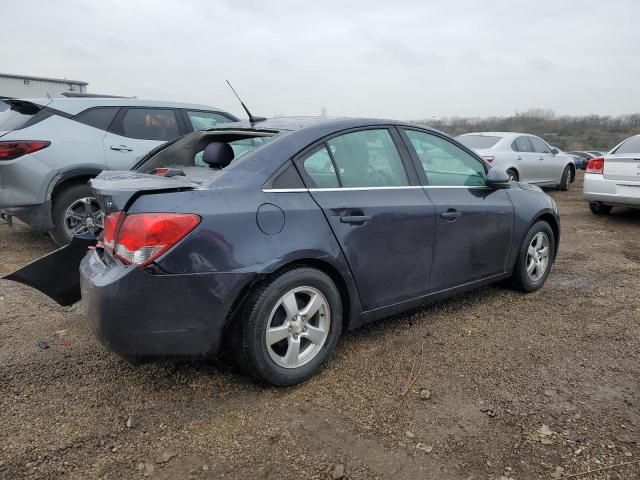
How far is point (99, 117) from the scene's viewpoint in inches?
225

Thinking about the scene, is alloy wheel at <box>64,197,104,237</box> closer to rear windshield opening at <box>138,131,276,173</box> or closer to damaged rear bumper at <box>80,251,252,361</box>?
rear windshield opening at <box>138,131,276,173</box>

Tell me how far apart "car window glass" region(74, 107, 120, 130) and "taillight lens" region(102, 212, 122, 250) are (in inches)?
139

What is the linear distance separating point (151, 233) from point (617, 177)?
301 inches

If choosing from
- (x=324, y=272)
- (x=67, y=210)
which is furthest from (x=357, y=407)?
(x=67, y=210)

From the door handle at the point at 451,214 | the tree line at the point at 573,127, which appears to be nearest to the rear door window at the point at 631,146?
the door handle at the point at 451,214

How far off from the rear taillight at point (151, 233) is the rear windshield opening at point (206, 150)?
60 cm

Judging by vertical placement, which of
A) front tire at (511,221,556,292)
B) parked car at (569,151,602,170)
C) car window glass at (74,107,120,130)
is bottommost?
parked car at (569,151,602,170)

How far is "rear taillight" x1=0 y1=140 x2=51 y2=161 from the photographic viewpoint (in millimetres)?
4980

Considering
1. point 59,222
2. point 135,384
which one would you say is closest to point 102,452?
point 135,384

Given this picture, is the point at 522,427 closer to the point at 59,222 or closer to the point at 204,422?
the point at 204,422

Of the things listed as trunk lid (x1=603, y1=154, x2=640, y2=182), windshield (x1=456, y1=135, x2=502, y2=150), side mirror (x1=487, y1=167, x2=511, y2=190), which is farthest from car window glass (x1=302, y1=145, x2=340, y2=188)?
windshield (x1=456, y1=135, x2=502, y2=150)

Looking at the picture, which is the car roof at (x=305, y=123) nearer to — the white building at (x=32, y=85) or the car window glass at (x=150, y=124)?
the car window glass at (x=150, y=124)

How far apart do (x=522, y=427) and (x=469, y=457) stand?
1.29 feet

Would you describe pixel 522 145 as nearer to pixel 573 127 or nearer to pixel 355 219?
pixel 355 219
